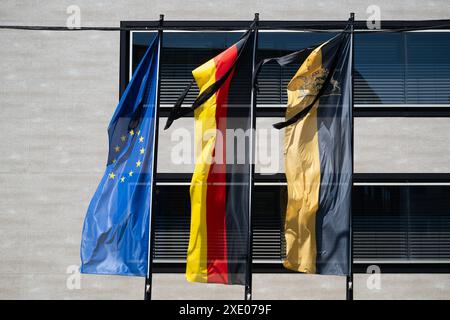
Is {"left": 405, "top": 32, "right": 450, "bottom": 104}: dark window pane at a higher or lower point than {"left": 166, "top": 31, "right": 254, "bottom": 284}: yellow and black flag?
higher

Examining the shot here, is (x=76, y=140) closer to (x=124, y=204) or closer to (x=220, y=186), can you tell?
(x=124, y=204)

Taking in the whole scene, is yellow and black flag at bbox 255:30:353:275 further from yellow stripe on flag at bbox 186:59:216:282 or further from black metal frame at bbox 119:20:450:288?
black metal frame at bbox 119:20:450:288

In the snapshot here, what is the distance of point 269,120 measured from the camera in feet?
46.4

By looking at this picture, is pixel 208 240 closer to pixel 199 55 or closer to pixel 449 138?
pixel 199 55

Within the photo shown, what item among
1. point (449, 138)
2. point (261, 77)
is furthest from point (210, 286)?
point (449, 138)

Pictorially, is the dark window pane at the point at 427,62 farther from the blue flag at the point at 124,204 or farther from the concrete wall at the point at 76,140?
the blue flag at the point at 124,204

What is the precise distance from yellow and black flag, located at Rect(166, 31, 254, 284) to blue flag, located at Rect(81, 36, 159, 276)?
0.64m

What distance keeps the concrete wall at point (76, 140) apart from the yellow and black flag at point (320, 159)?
9.07ft

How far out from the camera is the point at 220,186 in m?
11.3

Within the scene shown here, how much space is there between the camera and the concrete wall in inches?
540

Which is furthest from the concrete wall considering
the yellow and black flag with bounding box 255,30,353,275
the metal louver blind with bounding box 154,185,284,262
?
the yellow and black flag with bounding box 255,30,353,275

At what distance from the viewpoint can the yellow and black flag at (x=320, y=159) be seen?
11078 mm
